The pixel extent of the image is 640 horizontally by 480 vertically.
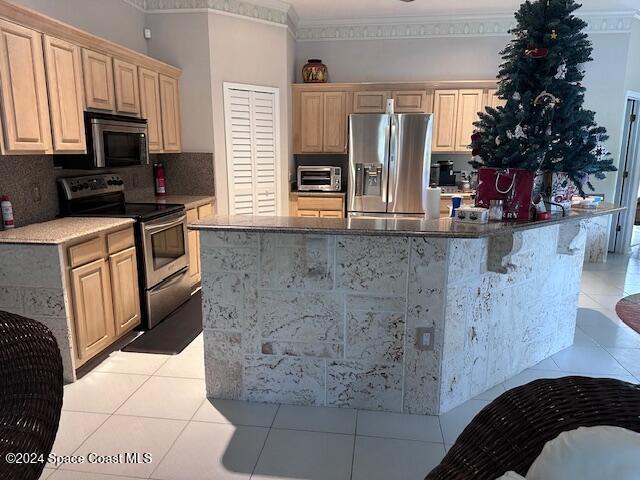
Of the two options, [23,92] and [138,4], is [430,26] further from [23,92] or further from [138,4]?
[23,92]

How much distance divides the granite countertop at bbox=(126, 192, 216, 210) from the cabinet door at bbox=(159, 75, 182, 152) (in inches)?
19.7

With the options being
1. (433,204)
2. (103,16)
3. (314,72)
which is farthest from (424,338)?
(314,72)

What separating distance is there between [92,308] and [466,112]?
4568 millimetres

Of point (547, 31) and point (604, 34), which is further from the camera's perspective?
point (604, 34)

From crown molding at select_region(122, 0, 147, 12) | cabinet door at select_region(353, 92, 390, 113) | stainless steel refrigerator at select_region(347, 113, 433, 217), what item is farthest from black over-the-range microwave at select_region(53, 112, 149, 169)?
cabinet door at select_region(353, 92, 390, 113)

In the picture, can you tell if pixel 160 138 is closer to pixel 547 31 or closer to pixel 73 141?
pixel 73 141

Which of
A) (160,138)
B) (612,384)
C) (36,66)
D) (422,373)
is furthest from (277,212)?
(612,384)

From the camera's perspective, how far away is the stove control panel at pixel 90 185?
131 inches

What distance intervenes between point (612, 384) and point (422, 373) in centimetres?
124

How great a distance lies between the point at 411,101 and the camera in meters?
5.32

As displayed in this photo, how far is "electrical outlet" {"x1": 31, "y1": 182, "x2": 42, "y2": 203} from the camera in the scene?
3074 mm

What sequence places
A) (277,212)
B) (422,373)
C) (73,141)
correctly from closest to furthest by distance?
(422,373) < (73,141) < (277,212)

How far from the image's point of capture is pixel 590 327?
3555mm

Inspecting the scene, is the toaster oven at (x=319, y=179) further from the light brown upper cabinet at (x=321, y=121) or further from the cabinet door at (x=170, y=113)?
the cabinet door at (x=170, y=113)
